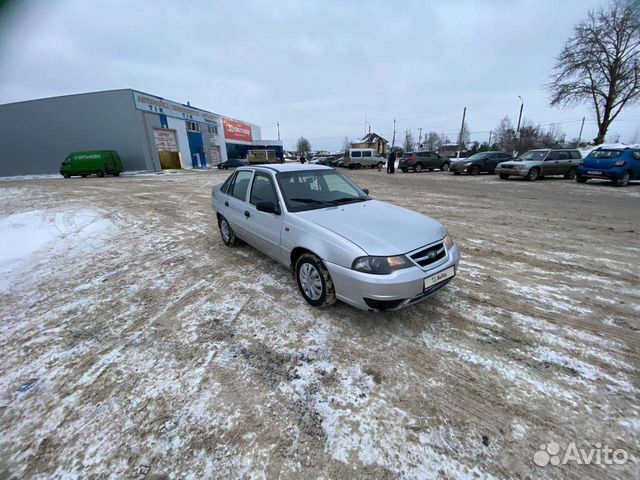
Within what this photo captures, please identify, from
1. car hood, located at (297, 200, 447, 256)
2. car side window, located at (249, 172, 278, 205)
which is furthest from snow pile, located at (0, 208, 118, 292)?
car hood, located at (297, 200, 447, 256)

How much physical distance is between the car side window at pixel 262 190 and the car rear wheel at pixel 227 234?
3.72ft

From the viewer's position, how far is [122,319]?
3014 mm

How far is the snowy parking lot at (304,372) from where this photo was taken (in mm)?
1664

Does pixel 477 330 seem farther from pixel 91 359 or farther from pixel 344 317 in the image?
pixel 91 359

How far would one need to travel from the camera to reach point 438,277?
8.82ft

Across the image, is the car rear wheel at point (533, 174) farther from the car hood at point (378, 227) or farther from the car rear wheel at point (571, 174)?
the car hood at point (378, 227)

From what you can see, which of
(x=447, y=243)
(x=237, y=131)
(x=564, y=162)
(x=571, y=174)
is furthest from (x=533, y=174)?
(x=237, y=131)

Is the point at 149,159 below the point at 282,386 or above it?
above

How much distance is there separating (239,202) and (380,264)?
279 cm

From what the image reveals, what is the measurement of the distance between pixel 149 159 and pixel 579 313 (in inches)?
1228

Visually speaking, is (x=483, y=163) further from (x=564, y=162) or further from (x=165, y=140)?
(x=165, y=140)

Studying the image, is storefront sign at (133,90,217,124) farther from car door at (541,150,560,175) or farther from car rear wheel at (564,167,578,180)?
car rear wheel at (564,167,578,180)

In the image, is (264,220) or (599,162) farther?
(599,162)

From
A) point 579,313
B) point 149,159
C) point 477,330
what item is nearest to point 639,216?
point 579,313
